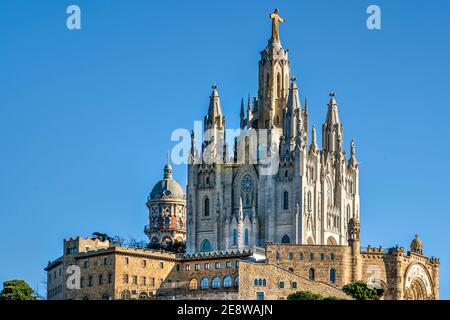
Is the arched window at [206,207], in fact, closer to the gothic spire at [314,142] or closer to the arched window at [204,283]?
the gothic spire at [314,142]

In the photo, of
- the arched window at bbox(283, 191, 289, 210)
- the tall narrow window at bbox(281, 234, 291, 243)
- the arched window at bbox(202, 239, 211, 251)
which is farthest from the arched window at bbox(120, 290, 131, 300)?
the arched window at bbox(283, 191, 289, 210)

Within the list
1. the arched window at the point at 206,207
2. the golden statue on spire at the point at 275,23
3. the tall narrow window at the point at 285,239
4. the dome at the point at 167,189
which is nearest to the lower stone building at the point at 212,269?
the tall narrow window at the point at 285,239

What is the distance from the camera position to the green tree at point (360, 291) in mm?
134375

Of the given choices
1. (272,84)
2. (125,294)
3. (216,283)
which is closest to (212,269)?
(216,283)

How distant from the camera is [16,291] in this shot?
134 meters

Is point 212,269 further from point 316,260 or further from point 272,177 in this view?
point 272,177

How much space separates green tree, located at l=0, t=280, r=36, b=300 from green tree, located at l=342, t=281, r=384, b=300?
27.8 m

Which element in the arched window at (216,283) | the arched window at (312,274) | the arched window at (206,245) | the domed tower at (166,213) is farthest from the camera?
the domed tower at (166,213)

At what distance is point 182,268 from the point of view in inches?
5664

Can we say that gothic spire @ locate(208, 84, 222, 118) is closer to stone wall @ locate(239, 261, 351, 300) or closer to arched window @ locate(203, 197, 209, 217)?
arched window @ locate(203, 197, 209, 217)

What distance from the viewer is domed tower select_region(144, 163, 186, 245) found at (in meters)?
185

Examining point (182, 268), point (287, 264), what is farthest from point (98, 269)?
point (287, 264)

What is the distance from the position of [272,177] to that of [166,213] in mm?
32906

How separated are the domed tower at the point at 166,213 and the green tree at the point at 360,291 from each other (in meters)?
51.0
